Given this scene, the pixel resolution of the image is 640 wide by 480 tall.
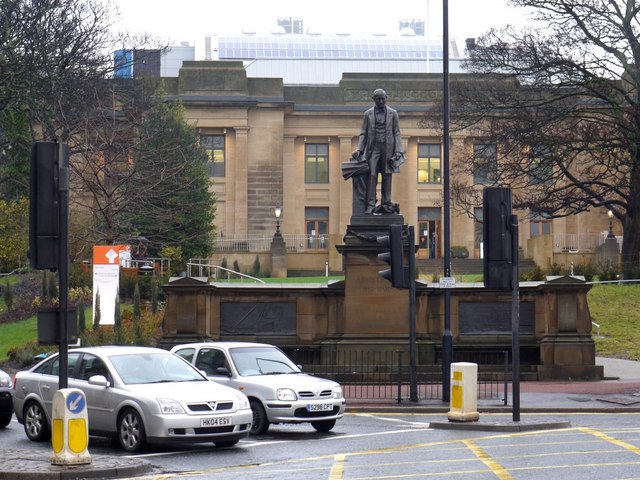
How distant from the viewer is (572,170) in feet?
242

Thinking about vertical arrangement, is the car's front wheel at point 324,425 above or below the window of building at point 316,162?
→ below

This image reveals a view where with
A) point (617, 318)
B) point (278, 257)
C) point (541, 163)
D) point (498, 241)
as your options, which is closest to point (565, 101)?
point (541, 163)

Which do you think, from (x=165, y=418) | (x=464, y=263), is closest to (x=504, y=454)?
(x=165, y=418)

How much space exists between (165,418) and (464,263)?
170ft

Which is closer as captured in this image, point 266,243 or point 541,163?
point 541,163

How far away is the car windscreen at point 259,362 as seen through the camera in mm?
19953

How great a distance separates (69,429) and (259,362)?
606 cm

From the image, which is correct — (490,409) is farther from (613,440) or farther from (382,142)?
(382,142)

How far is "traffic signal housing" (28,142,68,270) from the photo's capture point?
1484cm

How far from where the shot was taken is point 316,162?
84938mm

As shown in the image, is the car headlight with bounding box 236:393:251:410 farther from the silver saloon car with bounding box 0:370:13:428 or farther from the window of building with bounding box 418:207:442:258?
the window of building with bounding box 418:207:442:258

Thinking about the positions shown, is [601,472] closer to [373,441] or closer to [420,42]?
[373,441]

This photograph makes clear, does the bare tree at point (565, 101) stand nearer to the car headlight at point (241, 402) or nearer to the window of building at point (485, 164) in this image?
the window of building at point (485, 164)

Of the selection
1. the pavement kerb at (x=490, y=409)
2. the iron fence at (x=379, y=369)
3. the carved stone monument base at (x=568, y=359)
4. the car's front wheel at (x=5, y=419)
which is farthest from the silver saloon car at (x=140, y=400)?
the carved stone monument base at (x=568, y=359)
